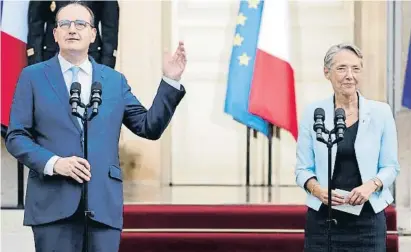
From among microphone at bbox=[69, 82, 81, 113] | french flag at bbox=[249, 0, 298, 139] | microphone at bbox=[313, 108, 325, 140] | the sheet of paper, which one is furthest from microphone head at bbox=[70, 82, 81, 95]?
french flag at bbox=[249, 0, 298, 139]

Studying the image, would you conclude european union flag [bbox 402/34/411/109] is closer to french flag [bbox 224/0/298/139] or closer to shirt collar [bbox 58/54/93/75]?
french flag [bbox 224/0/298/139]

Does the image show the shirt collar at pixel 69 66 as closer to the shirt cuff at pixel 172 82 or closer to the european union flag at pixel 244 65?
the shirt cuff at pixel 172 82

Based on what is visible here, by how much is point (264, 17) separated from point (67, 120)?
3333mm

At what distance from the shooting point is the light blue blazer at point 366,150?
2.72 metres

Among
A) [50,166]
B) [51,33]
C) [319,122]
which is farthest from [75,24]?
[51,33]

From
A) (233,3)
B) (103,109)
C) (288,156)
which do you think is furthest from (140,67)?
(103,109)

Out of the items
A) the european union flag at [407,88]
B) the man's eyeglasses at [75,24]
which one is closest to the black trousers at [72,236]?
the man's eyeglasses at [75,24]

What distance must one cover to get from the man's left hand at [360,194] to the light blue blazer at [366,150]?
0.17 feet

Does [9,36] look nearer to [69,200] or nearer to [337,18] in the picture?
A: [337,18]

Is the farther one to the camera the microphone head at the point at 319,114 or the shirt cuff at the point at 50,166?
the microphone head at the point at 319,114

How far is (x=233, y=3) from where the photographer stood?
20.7 ft

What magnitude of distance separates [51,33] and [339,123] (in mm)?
3082

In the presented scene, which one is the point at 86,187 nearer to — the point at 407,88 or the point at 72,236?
the point at 72,236

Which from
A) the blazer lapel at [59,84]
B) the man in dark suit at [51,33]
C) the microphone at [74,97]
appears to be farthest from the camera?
the man in dark suit at [51,33]
